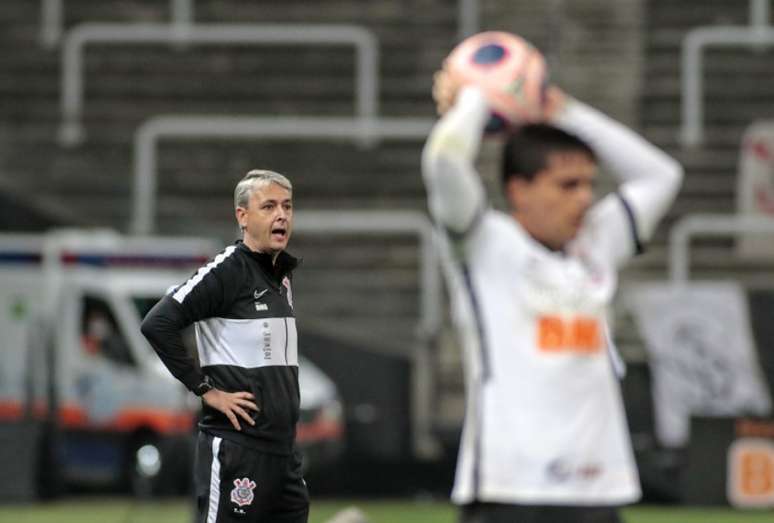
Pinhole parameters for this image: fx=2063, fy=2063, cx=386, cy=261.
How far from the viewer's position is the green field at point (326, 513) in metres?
16.4

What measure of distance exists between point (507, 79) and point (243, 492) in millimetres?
2784

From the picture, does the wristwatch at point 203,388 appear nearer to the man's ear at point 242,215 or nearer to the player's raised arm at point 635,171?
the man's ear at point 242,215

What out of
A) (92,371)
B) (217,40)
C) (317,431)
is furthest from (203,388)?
(217,40)

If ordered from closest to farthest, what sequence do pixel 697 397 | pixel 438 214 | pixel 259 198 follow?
pixel 438 214, pixel 259 198, pixel 697 397

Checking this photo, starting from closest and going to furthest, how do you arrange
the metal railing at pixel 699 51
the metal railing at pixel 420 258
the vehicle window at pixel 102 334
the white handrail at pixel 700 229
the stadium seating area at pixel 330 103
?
1. the vehicle window at pixel 102 334
2. the metal railing at pixel 420 258
3. the white handrail at pixel 700 229
4. the metal railing at pixel 699 51
5. the stadium seating area at pixel 330 103

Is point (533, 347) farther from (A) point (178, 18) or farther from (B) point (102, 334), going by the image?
(A) point (178, 18)

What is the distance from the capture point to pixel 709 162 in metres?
21.4

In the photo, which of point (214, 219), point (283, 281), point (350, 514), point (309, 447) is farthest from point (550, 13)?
point (283, 281)

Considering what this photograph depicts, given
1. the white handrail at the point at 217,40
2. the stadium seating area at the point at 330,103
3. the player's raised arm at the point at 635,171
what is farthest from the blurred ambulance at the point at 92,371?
the player's raised arm at the point at 635,171

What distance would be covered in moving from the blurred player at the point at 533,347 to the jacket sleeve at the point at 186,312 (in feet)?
8.29

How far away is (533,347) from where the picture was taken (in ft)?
16.9

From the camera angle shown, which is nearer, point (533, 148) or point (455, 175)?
point (455, 175)

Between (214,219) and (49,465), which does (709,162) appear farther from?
(49,465)

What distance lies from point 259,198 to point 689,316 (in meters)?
11.7
